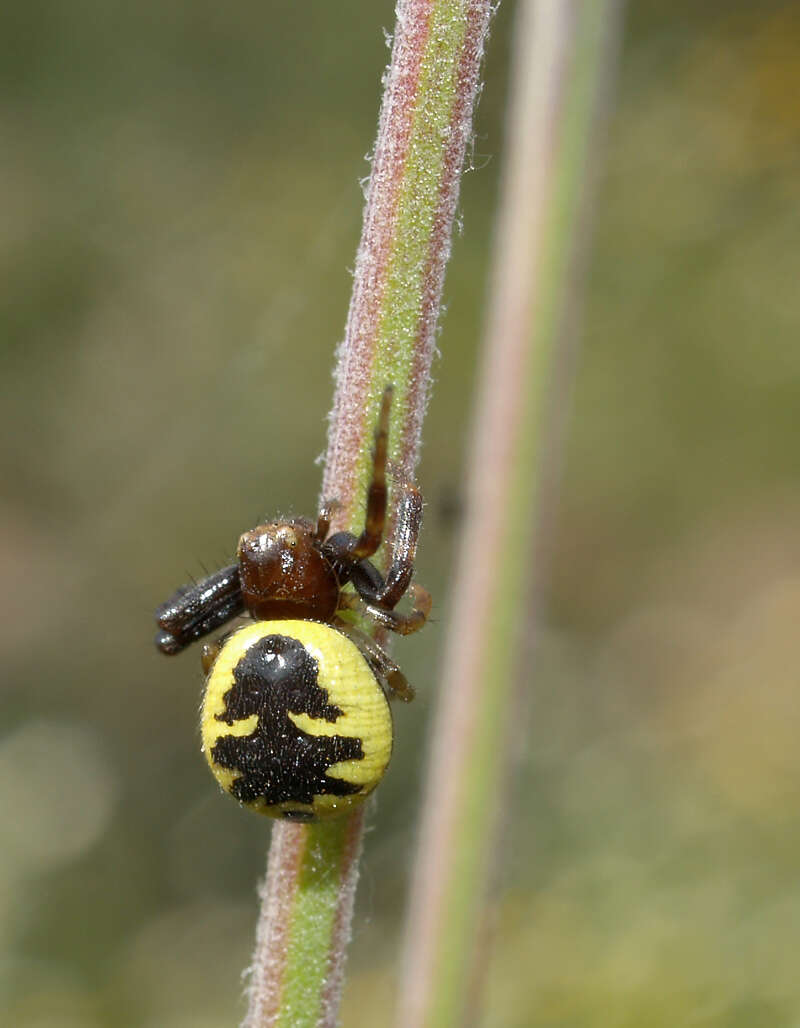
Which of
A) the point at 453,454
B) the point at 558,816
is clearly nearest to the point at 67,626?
the point at 453,454

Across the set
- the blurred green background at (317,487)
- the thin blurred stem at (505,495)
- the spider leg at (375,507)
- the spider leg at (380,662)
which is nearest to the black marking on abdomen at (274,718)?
the spider leg at (380,662)

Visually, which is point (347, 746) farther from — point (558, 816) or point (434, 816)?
point (558, 816)

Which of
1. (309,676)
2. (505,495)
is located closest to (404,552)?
(309,676)

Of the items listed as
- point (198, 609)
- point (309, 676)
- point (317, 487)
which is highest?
point (317, 487)

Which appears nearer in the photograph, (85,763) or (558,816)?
(558,816)

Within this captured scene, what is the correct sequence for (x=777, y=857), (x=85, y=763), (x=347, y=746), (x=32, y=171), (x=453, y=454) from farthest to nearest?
(x=32, y=171)
(x=453, y=454)
(x=85, y=763)
(x=777, y=857)
(x=347, y=746)

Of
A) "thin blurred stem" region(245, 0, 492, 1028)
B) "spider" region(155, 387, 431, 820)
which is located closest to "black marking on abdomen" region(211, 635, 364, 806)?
"spider" region(155, 387, 431, 820)

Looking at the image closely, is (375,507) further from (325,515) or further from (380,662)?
(380,662)
